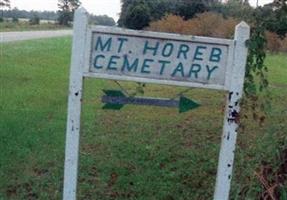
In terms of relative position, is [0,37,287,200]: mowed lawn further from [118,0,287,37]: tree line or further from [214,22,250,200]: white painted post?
[118,0,287,37]: tree line

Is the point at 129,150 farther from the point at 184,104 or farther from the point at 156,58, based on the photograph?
the point at 156,58

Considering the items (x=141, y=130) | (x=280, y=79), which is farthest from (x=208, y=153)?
(x=280, y=79)

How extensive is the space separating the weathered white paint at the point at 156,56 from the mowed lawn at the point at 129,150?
1093 mm

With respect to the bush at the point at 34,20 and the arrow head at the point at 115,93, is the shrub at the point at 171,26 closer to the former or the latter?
the arrow head at the point at 115,93

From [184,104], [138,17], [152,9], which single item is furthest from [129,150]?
[152,9]

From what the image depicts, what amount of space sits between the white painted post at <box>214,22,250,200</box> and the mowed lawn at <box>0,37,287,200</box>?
0.47 meters

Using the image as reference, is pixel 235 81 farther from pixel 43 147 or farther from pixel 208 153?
pixel 43 147

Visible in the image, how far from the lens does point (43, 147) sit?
264 inches

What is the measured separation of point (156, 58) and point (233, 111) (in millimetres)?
605

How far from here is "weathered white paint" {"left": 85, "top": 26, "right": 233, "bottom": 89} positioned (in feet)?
11.7

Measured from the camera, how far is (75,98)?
3631 mm

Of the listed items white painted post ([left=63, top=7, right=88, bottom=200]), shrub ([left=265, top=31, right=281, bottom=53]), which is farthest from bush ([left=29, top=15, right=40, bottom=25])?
white painted post ([left=63, top=7, right=88, bottom=200])

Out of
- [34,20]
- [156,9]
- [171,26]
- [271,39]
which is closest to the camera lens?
[271,39]

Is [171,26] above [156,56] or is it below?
below
